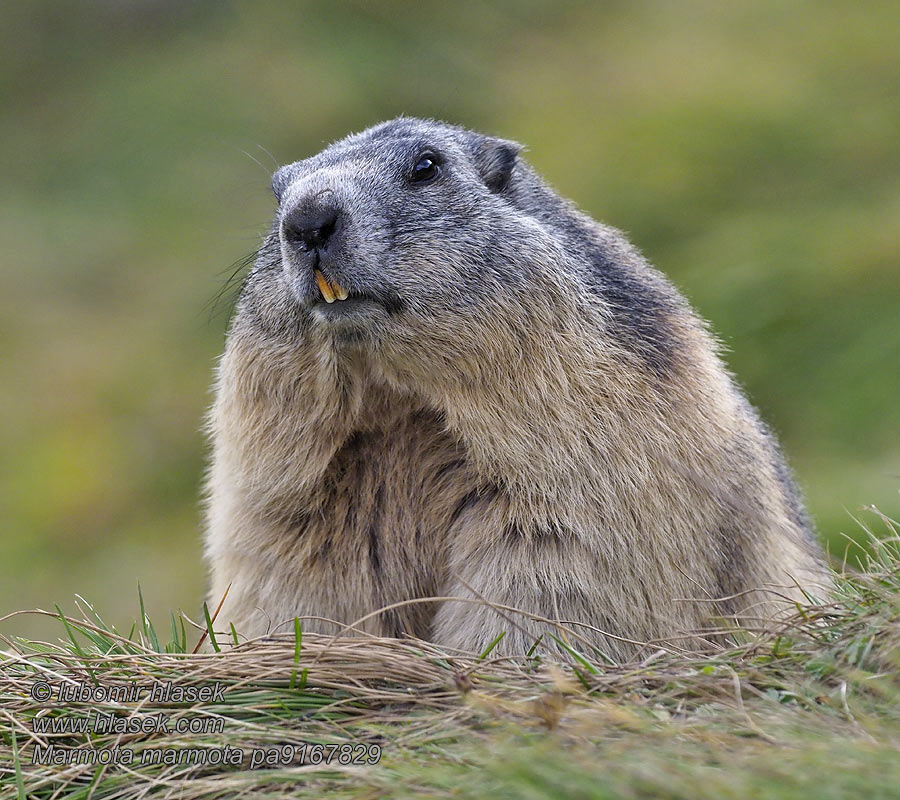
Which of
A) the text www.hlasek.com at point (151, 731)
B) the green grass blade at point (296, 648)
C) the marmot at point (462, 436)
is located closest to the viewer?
the text www.hlasek.com at point (151, 731)

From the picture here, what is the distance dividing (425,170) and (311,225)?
0.88 meters

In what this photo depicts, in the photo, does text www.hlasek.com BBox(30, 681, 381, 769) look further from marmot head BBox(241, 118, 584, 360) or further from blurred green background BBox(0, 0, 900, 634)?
blurred green background BBox(0, 0, 900, 634)

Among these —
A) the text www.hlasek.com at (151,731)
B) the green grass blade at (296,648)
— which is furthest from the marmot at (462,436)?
the text www.hlasek.com at (151,731)

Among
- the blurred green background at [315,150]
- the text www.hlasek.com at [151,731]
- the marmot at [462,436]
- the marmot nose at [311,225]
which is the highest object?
the blurred green background at [315,150]

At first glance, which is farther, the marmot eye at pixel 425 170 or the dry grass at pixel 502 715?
the marmot eye at pixel 425 170

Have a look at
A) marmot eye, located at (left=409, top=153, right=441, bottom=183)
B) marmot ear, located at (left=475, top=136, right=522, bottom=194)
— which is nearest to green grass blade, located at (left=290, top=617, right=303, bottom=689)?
marmot eye, located at (left=409, top=153, right=441, bottom=183)

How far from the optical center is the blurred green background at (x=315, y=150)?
14.6 meters

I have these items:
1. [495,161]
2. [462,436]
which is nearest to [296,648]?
[462,436]

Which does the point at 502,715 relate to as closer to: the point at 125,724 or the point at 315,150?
the point at 125,724

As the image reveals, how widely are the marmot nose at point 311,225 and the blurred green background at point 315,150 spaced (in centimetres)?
784

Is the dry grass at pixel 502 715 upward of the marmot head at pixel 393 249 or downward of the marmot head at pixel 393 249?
downward

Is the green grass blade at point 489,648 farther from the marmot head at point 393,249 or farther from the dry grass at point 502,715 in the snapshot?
the marmot head at point 393,249

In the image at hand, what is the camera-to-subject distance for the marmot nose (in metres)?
5.16

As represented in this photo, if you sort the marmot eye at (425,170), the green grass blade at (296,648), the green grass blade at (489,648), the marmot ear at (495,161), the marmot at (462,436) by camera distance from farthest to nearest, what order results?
the marmot ear at (495,161)
the marmot eye at (425,170)
the marmot at (462,436)
the green grass blade at (489,648)
the green grass blade at (296,648)
